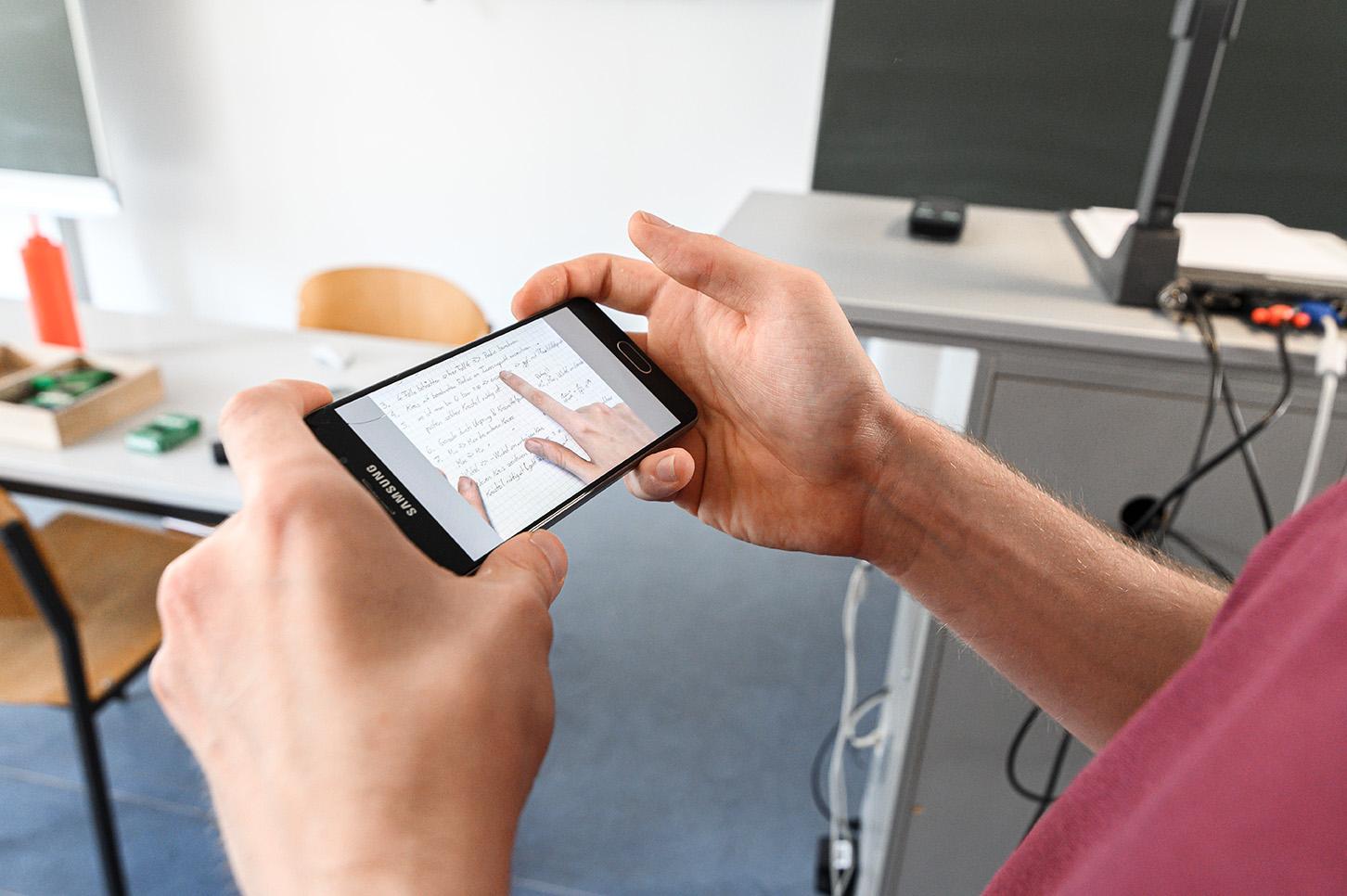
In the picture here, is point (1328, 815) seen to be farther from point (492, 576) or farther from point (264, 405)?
point (264, 405)

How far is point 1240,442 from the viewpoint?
75cm

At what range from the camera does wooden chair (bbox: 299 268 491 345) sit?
173cm

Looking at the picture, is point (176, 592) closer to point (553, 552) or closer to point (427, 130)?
point (553, 552)

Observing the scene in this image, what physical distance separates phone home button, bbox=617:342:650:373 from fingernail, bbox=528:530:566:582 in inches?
9.8

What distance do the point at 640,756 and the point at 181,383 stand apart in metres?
1.07

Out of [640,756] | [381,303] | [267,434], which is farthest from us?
[381,303]

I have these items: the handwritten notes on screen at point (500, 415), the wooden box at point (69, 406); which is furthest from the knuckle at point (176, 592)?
the wooden box at point (69, 406)

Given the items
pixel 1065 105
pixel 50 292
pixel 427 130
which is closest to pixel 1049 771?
pixel 1065 105

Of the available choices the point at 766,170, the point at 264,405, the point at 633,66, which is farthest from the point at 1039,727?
the point at 633,66

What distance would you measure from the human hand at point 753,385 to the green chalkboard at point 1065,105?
4.61 ft

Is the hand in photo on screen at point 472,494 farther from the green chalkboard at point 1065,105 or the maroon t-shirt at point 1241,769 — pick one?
the green chalkboard at point 1065,105

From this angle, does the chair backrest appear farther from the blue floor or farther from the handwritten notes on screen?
the handwritten notes on screen

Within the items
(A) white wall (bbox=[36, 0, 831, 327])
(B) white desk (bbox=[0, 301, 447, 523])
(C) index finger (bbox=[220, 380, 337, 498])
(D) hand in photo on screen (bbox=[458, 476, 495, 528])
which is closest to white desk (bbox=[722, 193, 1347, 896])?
(D) hand in photo on screen (bbox=[458, 476, 495, 528])

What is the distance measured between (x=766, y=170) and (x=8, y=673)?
6.42 ft
